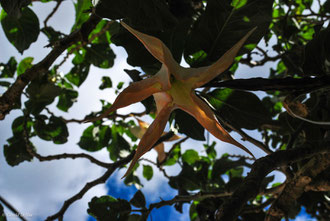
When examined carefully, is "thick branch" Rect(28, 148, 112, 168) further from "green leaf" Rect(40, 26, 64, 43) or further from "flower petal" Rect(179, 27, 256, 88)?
"flower petal" Rect(179, 27, 256, 88)

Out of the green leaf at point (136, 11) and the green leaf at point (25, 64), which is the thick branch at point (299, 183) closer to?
the green leaf at point (136, 11)

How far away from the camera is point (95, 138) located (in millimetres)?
1855

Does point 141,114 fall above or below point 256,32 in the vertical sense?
above

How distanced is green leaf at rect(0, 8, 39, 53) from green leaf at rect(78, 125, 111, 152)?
0.70 meters

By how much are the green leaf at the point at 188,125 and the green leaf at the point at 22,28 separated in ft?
2.75

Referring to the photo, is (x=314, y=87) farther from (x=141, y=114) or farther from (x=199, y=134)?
(x=141, y=114)

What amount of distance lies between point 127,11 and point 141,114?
1120mm

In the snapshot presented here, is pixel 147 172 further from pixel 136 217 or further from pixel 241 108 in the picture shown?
pixel 241 108

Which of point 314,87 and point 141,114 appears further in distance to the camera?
point 141,114

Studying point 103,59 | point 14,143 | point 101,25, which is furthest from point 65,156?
point 101,25

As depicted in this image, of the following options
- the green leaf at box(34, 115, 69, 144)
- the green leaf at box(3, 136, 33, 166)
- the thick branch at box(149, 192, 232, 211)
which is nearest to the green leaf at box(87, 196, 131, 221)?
the thick branch at box(149, 192, 232, 211)

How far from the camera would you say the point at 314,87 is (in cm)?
59

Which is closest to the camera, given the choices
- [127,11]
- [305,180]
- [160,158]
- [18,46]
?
[127,11]

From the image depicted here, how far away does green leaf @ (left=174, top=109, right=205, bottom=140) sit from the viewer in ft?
2.77
